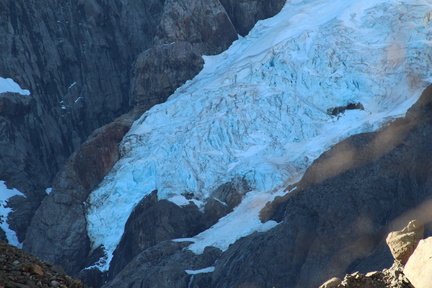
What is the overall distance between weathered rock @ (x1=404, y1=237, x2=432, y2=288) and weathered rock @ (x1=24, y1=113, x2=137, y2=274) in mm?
47596

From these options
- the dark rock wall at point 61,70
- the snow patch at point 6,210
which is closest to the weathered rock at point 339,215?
the snow patch at point 6,210

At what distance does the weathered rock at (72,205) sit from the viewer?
6050 cm

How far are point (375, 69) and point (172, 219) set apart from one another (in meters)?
18.6

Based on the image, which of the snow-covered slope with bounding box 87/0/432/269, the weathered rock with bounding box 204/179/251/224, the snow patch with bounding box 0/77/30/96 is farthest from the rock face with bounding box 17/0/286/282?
the weathered rock with bounding box 204/179/251/224

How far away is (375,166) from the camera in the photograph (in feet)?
157

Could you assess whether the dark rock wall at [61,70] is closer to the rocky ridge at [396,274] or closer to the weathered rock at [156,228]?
the weathered rock at [156,228]

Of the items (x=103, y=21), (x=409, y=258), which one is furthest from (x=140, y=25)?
(x=409, y=258)

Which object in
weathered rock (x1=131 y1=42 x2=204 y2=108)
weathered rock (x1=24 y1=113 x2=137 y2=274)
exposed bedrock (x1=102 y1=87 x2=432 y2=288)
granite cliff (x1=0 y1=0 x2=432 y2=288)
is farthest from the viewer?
weathered rock (x1=131 y1=42 x2=204 y2=108)

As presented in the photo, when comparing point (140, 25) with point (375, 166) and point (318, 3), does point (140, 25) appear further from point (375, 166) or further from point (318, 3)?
point (375, 166)

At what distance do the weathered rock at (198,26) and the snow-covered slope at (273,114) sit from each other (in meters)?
10.2

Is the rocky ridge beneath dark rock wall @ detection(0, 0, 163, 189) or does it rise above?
beneath

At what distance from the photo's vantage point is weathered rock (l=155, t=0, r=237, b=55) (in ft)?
257

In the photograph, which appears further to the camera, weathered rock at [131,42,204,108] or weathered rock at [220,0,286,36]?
weathered rock at [220,0,286,36]

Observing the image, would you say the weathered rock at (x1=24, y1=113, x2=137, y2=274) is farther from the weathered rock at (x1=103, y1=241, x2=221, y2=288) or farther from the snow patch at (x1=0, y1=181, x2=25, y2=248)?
the weathered rock at (x1=103, y1=241, x2=221, y2=288)
